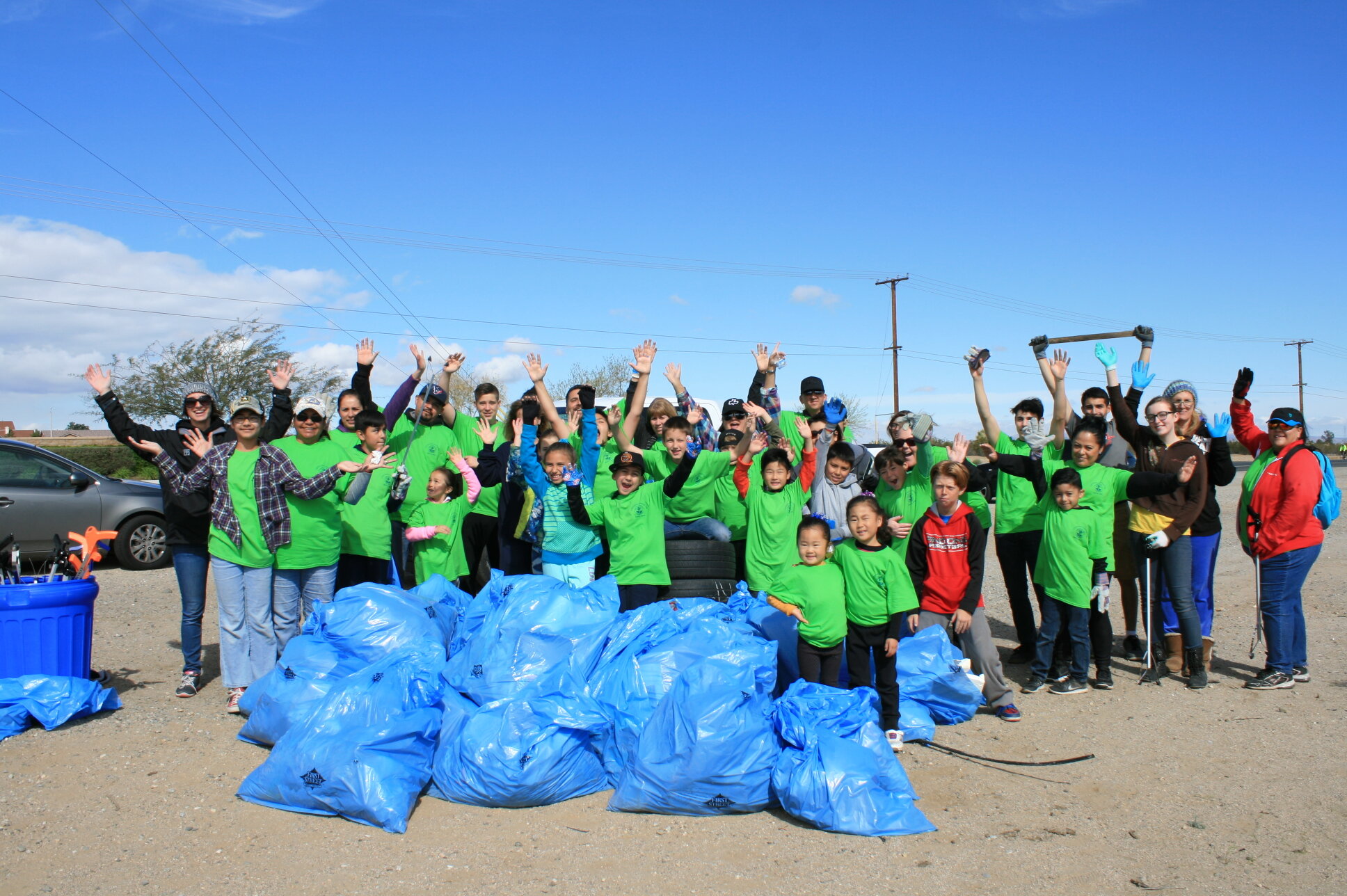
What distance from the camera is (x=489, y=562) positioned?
6.90 m

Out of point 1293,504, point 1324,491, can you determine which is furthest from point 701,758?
point 1324,491

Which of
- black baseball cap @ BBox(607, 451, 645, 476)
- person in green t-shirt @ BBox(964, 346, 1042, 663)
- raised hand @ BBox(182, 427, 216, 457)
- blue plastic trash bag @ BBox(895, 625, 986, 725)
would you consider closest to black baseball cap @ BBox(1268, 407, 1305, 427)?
person in green t-shirt @ BBox(964, 346, 1042, 663)

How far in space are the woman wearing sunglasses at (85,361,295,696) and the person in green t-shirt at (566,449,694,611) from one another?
219cm

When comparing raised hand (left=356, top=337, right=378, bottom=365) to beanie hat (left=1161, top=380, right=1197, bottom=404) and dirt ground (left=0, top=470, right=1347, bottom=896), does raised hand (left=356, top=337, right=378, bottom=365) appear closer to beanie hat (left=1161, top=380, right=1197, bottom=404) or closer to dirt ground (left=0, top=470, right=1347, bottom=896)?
dirt ground (left=0, top=470, right=1347, bottom=896)

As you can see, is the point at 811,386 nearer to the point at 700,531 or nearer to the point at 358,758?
the point at 700,531

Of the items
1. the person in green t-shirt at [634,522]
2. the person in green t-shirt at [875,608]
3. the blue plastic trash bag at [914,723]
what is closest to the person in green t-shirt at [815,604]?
the person in green t-shirt at [875,608]

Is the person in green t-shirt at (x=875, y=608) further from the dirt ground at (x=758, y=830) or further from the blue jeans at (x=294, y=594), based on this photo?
the blue jeans at (x=294, y=594)

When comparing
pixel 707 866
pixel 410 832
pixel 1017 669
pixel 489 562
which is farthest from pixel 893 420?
pixel 410 832

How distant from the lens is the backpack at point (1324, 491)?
571cm

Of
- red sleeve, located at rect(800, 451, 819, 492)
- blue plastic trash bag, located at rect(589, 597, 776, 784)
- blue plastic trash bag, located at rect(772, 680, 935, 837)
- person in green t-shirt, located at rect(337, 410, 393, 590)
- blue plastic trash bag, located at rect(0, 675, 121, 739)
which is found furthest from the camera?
red sleeve, located at rect(800, 451, 819, 492)

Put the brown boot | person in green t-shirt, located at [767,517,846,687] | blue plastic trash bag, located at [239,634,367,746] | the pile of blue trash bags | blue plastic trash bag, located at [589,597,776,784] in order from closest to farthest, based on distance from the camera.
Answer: the pile of blue trash bags < blue plastic trash bag, located at [589,597,776,784] < blue plastic trash bag, located at [239,634,367,746] < person in green t-shirt, located at [767,517,846,687] < the brown boot

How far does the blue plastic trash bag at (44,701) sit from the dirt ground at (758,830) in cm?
9

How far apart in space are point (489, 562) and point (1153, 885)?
15.9 ft

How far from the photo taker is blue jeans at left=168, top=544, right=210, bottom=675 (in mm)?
5477
